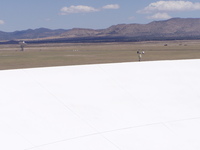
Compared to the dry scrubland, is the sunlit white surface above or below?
above

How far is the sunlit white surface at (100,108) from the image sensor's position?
10.5 meters

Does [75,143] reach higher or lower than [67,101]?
lower

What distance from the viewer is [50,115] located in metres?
11.4

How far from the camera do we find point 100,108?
12.4 m

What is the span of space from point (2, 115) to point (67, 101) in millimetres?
2521

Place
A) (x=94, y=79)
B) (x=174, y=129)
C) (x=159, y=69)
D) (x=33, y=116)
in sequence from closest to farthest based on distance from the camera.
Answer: (x=33, y=116) → (x=174, y=129) → (x=94, y=79) → (x=159, y=69)

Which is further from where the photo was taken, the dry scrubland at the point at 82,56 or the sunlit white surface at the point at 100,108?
the dry scrubland at the point at 82,56

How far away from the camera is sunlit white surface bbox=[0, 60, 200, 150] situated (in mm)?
10492

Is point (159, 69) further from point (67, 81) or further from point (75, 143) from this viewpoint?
point (75, 143)

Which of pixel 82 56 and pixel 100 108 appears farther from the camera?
pixel 82 56

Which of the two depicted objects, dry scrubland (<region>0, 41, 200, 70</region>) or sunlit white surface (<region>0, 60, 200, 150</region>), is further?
dry scrubland (<region>0, 41, 200, 70</region>)

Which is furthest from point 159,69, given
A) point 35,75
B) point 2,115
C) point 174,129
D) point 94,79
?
point 2,115

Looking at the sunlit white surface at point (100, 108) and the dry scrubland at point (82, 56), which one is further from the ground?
the sunlit white surface at point (100, 108)

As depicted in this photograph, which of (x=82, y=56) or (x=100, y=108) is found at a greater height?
(x=100, y=108)
